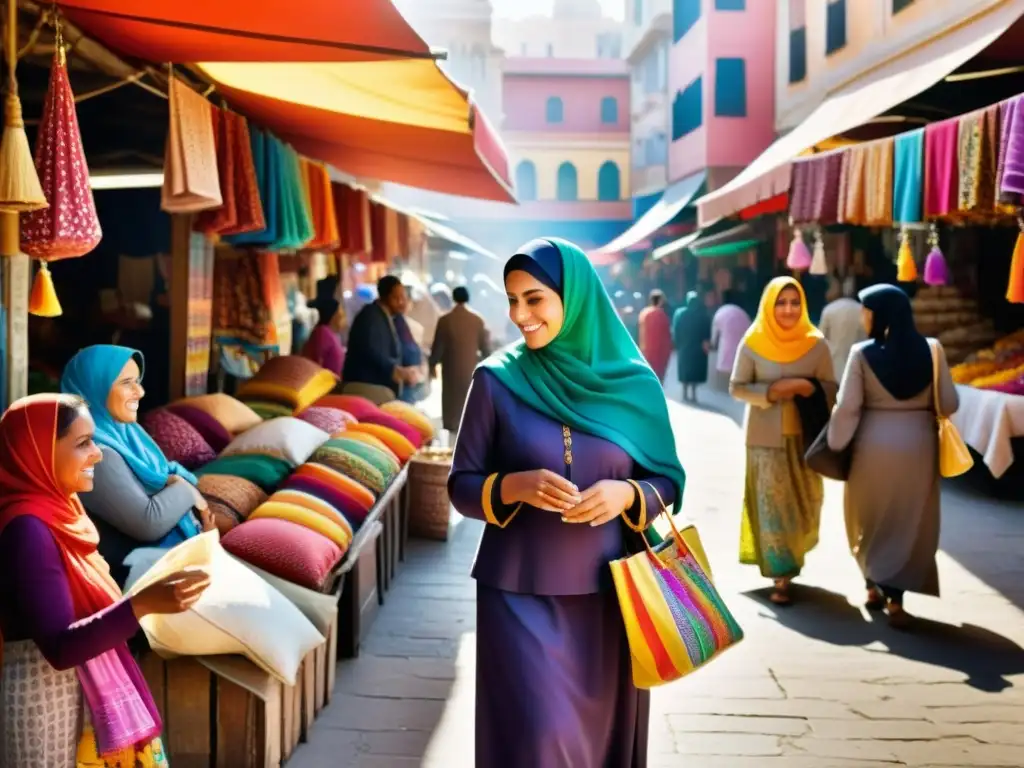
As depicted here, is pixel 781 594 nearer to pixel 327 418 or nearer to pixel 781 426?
pixel 781 426

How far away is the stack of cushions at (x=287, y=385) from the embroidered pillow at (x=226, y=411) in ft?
2.20

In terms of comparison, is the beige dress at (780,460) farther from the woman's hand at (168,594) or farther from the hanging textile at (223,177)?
the woman's hand at (168,594)

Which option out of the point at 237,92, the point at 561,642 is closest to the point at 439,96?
the point at 237,92

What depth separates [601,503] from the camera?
8.79 feet

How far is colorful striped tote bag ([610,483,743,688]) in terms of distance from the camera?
264 cm

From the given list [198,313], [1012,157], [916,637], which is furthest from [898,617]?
[198,313]

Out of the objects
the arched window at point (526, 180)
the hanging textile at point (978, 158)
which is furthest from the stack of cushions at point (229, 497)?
the arched window at point (526, 180)

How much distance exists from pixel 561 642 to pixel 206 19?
2685 millimetres

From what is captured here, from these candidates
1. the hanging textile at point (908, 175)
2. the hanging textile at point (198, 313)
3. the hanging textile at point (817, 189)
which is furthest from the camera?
the hanging textile at point (817, 189)

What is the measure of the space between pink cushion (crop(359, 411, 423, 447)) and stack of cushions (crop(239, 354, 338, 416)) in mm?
509

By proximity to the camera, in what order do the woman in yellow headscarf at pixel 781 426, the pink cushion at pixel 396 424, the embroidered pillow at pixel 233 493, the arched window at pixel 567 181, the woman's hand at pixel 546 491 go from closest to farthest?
1. the woman's hand at pixel 546 491
2. the embroidered pillow at pixel 233 493
3. the woman in yellow headscarf at pixel 781 426
4. the pink cushion at pixel 396 424
5. the arched window at pixel 567 181

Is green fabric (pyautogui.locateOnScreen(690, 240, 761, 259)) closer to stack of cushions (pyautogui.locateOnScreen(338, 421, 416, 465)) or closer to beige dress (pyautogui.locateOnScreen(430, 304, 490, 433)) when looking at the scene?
beige dress (pyautogui.locateOnScreen(430, 304, 490, 433))

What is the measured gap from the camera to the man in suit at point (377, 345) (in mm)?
8641

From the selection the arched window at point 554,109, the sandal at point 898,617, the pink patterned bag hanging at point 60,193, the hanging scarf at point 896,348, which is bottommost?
the sandal at point 898,617
